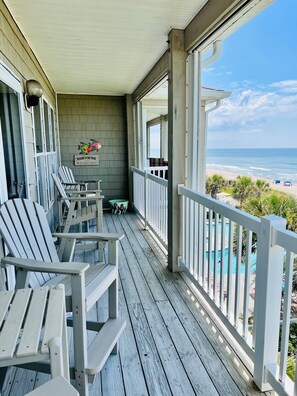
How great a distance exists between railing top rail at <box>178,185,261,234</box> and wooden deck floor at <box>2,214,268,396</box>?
0.89 m

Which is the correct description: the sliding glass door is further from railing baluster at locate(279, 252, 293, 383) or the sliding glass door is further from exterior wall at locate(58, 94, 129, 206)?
exterior wall at locate(58, 94, 129, 206)

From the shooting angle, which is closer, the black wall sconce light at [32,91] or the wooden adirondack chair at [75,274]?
the wooden adirondack chair at [75,274]

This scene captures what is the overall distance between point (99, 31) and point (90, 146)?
3662mm

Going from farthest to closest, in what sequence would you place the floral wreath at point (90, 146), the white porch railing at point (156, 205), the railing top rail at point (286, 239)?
the floral wreath at point (90, 146)
the white porch railing at point (156, 205)
the railing top rail at point (286, 239)

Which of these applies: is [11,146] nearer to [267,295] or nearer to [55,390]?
[55,390]

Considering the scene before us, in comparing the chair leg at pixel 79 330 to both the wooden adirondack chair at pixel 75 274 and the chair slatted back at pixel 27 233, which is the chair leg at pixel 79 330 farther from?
the chair slatted back at pixel 27 233

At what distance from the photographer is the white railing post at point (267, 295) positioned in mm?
1507

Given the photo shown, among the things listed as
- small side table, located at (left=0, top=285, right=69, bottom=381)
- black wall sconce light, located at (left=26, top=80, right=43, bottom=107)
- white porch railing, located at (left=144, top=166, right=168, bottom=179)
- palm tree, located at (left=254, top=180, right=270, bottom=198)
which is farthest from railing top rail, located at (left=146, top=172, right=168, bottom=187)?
palm tree, located at (left=254, top=180, right=270, bottom=198)

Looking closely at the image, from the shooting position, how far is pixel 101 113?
646 centimetres

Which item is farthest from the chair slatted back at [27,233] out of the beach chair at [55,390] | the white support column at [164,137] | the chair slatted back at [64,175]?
the white support column at [164,137]

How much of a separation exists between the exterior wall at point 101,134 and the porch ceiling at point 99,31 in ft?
5.39

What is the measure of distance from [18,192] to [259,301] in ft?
7.26

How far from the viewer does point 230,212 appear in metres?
1.97

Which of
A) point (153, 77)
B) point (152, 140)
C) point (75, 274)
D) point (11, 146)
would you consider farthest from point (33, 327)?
point (152, 140)
